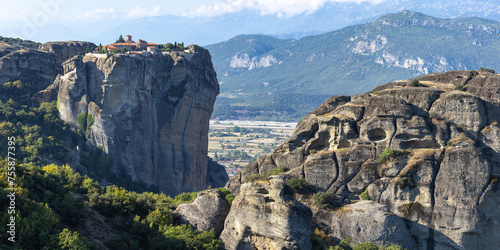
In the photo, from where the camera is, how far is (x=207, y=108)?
93.8 meters

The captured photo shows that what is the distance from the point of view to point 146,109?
284 feet

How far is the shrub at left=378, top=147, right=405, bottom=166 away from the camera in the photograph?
4131cm

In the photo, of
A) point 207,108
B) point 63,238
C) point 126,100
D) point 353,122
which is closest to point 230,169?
point 207,108

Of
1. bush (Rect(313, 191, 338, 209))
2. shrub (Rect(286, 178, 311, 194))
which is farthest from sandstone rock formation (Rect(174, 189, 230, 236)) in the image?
bush (Rect(313, 191, 338, 209))

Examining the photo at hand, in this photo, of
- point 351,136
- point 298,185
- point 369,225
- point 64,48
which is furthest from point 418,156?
point 64,48

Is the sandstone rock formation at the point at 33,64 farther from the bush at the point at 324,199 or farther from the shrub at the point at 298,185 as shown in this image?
the bush at the point at 324,199

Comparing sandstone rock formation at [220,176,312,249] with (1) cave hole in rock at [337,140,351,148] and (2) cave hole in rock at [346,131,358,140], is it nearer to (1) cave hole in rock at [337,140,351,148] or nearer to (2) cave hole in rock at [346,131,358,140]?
(1) cave hole in rock at [337,140,351,148]

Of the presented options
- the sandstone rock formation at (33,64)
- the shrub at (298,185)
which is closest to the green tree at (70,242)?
the shrub at (298,185)

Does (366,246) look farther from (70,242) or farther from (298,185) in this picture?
(70,242)

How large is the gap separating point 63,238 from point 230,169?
13482cm

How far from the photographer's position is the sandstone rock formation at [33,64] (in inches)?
3529

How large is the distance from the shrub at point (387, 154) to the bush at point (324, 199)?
4.54m

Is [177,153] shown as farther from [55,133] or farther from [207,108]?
[55,133]

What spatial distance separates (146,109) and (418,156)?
54320 millimetres
